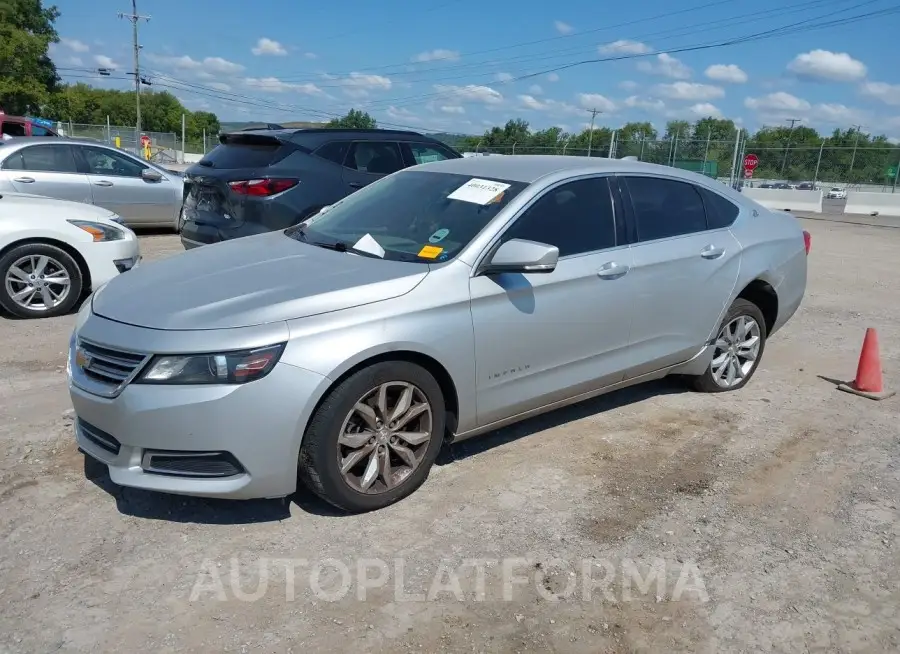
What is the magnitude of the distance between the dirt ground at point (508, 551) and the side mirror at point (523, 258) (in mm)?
1153

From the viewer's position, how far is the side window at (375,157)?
7879mm

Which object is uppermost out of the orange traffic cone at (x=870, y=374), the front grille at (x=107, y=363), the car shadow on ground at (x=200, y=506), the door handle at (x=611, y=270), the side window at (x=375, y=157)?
the side window at (x=375, y=157)

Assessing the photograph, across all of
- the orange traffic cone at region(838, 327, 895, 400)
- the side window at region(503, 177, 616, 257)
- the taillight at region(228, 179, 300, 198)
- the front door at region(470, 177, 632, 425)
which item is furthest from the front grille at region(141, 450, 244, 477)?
the orange traffic cone at region(838, 327, 895, 400)

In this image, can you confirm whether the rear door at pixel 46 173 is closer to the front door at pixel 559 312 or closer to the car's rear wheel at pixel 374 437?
the front door at pixel 559 312

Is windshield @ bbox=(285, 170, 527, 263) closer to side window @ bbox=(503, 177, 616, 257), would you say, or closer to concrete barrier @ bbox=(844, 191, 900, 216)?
side window @ bbox=(503, 177, 616, 257)

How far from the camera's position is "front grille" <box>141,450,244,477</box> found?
3.15 meters

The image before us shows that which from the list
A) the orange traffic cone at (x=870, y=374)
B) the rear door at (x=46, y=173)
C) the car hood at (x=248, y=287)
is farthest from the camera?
the rear door at (x=46, y=173)

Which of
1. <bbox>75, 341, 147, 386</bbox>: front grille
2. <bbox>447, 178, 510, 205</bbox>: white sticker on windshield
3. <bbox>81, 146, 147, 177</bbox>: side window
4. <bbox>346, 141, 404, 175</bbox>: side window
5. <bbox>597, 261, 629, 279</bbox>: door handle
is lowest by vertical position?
<bbox>75, 341, 147, 386</bbox>: front grille

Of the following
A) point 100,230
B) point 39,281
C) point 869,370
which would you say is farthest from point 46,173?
point 869,370

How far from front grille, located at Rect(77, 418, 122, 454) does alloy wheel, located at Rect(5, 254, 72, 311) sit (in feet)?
12.5

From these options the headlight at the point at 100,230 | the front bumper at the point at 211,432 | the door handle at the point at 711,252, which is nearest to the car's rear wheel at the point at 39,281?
the headlight at the point at 100,230

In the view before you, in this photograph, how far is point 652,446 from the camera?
4.56 m

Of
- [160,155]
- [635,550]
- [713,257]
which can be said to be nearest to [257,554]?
[635,550]

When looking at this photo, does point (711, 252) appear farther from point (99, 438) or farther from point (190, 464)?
point (99, 438)
